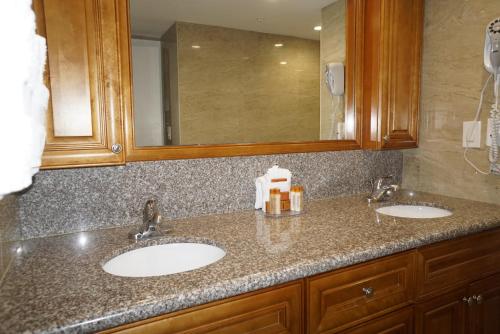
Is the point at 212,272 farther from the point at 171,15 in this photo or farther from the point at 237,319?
the point at 171,15

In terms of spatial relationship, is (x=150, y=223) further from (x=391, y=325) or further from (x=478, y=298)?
(x=478, y=298)

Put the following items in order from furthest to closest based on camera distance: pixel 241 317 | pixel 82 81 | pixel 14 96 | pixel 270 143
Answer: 1. pixel 270 143
2. pixel 82 81
3. pixel 241 317
4. pixel 14 96

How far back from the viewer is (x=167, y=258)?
3.67ft

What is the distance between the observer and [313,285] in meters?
0.91

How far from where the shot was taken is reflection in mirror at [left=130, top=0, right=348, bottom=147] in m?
1.23

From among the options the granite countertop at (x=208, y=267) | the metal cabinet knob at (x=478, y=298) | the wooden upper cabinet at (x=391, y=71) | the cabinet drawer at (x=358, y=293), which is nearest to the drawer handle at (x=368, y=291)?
the cabinet drawer at (x=358, y=293)

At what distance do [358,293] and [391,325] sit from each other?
0.66ft

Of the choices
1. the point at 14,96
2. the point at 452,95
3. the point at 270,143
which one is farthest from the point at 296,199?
the point at 14,96

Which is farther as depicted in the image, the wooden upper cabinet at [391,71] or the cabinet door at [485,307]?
the wooden upper cabinet at [391,71]

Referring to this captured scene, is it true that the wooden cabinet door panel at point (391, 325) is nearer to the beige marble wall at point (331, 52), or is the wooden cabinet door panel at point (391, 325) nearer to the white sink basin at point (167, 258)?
the white sink basin at point (167, 258)

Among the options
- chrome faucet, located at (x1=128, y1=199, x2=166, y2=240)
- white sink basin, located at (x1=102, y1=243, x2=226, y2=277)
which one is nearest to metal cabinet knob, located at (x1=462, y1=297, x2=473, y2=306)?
white sink basin, located at (x1=102, y1=243, x2=226, y2=277)

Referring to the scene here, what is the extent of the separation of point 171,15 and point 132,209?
749mm

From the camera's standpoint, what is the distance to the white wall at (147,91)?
1211mm

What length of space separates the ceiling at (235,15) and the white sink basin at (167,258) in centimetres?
77
